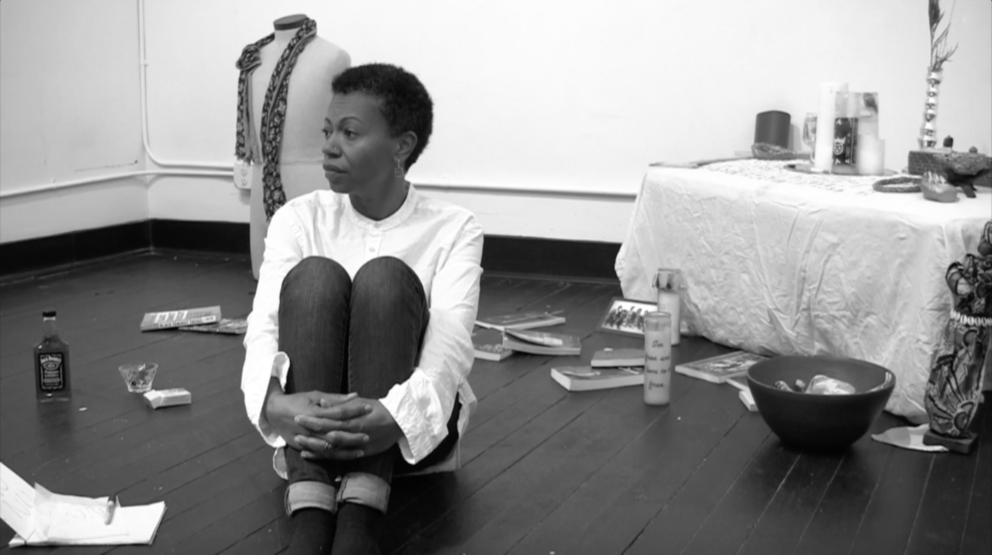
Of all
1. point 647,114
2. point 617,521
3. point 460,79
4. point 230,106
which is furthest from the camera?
point 230,106

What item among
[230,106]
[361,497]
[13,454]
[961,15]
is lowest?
[13,454]

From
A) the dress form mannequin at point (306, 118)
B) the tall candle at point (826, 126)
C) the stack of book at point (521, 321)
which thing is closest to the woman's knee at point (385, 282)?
the stack of book at point (521, 321)

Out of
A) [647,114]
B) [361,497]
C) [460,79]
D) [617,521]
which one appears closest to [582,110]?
[647,114]

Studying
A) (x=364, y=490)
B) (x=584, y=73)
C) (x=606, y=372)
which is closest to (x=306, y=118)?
(x=584, y=73)

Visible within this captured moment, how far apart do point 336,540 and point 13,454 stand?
1120 millimetres

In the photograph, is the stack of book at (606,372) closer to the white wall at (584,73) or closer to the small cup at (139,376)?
the small cup at (139,376)

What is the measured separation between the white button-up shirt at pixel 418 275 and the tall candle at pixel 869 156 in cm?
178

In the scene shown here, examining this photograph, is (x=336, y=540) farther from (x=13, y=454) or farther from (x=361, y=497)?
(x=13, y=454)

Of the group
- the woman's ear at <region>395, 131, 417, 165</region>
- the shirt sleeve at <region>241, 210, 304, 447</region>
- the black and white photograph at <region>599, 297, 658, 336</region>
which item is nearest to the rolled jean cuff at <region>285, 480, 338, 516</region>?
the shirt sleeve at <region>241, 210, 304, 447</region>

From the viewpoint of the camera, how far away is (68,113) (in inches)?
201

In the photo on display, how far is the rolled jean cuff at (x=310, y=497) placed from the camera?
1803 millimetres

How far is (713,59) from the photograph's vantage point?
14.3 feet

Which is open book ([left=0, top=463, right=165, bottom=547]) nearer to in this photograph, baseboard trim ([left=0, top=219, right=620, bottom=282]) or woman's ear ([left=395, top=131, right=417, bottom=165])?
woman's ear ([left=395, top=131, right=417, bottom=165])

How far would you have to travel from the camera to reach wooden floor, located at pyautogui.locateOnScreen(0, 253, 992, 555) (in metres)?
2.03
